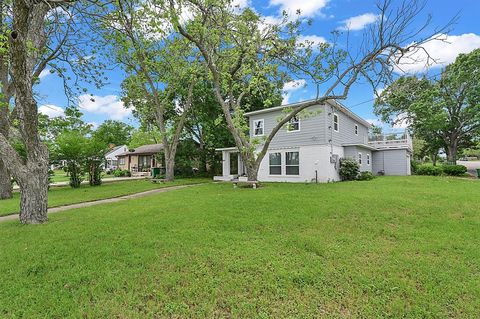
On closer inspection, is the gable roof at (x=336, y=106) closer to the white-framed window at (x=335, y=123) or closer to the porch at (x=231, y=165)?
the white-framed window at (x=335, y=123)

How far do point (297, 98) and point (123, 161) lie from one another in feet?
102

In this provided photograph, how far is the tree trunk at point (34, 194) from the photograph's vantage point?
5.95 meters

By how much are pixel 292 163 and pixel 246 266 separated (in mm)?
13116

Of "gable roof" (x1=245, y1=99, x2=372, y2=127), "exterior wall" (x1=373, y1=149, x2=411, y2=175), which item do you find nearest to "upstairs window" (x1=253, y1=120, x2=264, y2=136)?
"gable roof" (x1=245, y1=99, x2=372, y2=127)

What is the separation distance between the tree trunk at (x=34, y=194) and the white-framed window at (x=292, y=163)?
514 inches

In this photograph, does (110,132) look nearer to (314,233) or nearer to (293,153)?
(293,153)

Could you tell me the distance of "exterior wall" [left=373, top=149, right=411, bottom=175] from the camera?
20484 millimetres

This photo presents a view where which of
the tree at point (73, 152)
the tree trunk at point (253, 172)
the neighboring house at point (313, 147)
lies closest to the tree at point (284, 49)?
the tree trunk at point (253, 172)

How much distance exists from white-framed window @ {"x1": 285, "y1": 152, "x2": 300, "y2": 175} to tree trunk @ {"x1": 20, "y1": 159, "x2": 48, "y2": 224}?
13.0 m

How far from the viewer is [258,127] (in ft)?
59.2

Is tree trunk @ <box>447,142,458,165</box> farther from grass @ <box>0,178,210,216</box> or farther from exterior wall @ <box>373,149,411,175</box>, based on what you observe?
grass @ <box>0,178,210,216</box>

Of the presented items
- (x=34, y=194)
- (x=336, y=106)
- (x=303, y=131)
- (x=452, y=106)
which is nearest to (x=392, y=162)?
(x=336, y=106)

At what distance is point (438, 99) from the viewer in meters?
25.6

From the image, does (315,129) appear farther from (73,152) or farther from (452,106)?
(452,106)
